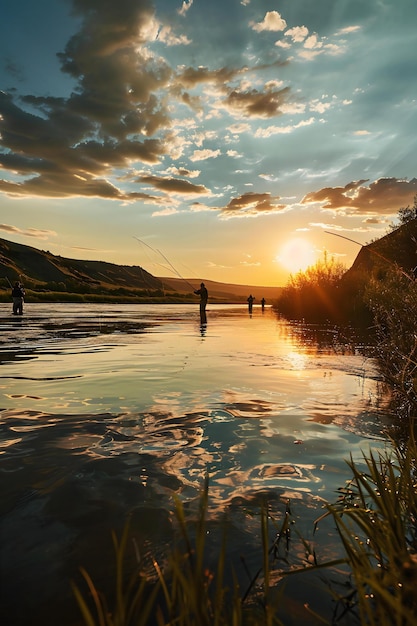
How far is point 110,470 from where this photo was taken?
171 inches

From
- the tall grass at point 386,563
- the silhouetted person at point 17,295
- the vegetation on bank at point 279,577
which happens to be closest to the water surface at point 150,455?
the vegetation on bank at point 279,577

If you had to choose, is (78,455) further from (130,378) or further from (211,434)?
(130,378)

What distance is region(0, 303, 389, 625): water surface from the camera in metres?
2.91

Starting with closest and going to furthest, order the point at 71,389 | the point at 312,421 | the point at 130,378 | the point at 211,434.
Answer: the point at 211,434 → the point at 312,421 → the point at 71,389 → the point at 130,378

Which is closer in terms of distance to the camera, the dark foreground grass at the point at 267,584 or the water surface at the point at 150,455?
the dark foreground grass at the point at 267,584

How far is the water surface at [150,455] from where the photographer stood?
291 cm

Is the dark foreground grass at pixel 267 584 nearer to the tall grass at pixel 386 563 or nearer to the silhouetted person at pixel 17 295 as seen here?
the tall grass at pixel 386 563

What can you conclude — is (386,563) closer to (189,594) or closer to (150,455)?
(189,594)

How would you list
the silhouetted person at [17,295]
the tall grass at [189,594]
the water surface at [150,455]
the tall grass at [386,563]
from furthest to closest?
the silhouetted person at [17,295] < the water surface at [150,455] < the tall grass at [189,594] < the tall grass at [386,563]

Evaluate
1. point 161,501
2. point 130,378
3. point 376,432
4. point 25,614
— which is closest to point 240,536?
point 161,501

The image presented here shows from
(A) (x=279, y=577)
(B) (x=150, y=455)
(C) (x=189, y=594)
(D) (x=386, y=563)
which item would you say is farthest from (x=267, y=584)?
(B) (x=150, y=455)

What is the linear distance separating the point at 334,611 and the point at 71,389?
22.4ft

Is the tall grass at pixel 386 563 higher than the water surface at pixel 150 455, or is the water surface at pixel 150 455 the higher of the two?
the tall grass at pixel 386 563

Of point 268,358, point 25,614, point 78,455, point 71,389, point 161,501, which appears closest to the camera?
point 25,614
